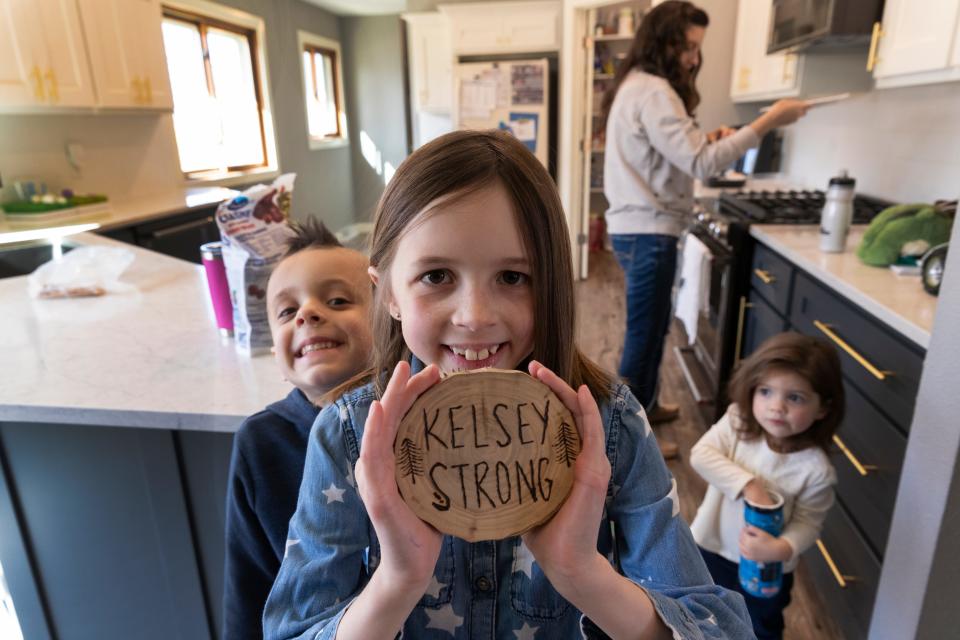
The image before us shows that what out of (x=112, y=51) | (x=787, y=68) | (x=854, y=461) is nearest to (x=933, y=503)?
(x=854, y=461)

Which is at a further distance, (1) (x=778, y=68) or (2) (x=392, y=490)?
(1) (x=778, y=68)

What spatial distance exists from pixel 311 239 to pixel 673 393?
235cm

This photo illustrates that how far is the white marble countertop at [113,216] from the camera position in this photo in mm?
2619

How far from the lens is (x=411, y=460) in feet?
1.43

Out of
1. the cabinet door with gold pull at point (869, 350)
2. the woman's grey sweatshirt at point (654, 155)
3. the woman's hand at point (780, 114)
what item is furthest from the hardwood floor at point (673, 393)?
the woman's hand at point (780, 114)

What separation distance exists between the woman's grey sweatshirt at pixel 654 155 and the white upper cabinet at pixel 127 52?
2.83 m

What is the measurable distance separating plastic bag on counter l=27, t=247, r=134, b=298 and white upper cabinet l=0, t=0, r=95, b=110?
1.71 metres

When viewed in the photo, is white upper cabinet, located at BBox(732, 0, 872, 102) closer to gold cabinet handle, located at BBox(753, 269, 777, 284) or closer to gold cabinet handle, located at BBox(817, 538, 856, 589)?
gold cabinet handle, located at BBox(753, 269, 777, 284)

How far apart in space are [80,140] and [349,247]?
354 cm

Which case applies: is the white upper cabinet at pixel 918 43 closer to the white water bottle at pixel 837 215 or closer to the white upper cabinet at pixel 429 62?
the white water bottle at pixel 837 215

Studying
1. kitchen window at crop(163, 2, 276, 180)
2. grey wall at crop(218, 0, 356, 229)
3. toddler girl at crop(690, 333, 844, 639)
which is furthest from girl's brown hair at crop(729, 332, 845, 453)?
kitchen window at crop(163, 2, 276, 180)

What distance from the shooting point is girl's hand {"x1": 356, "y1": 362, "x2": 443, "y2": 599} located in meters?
0.42

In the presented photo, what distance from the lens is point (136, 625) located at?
1.13 metres

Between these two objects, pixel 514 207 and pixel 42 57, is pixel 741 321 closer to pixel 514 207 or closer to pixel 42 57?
pixel 514 207
